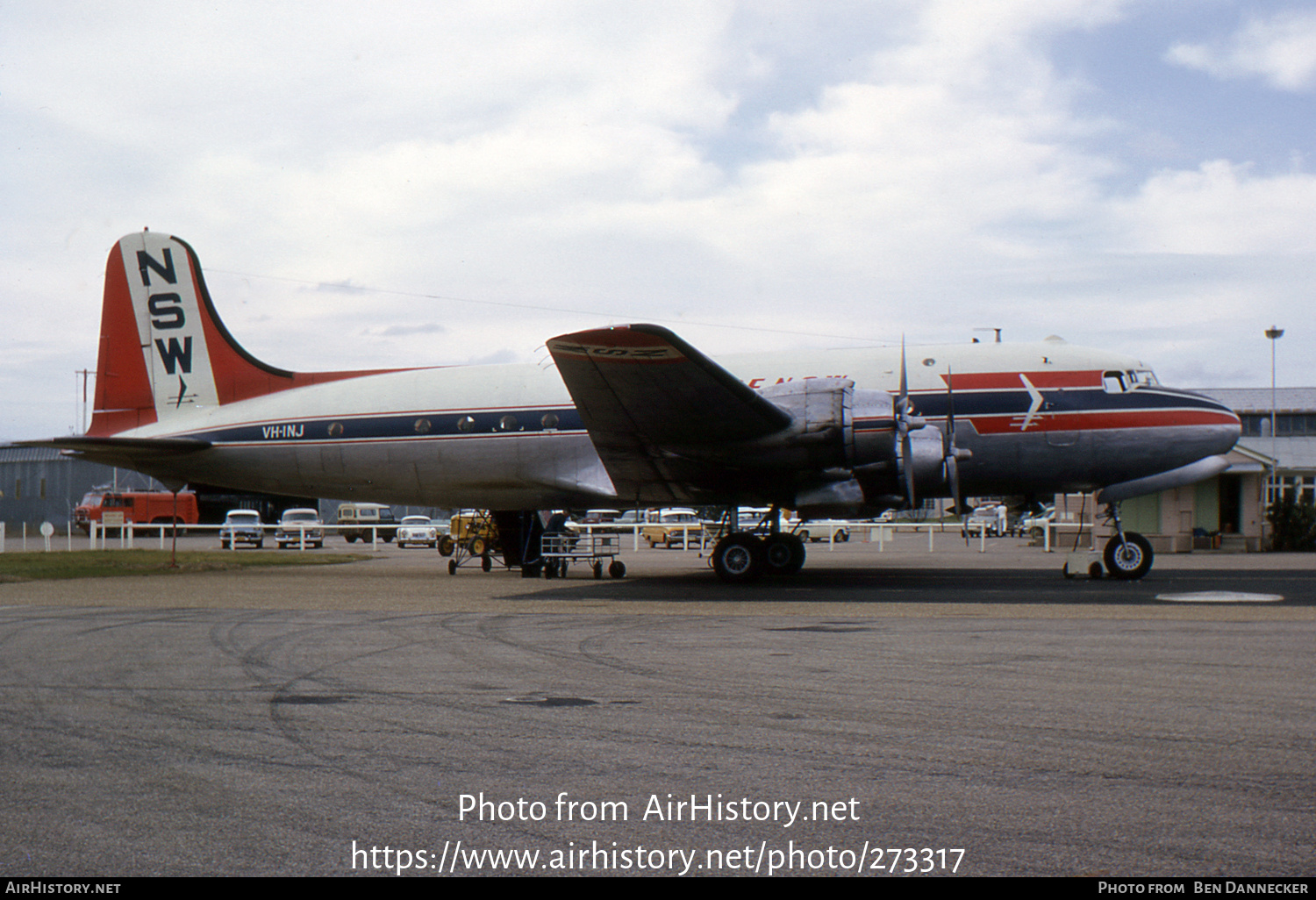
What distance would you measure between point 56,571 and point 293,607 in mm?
11621

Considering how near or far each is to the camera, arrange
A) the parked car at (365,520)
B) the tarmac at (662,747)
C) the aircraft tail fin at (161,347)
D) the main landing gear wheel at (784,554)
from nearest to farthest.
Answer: the tarmac at (662,747)
the main landing gear wheel at (784,554)
the aircraft tail fin at (161,347)
the parked car at (365,520)

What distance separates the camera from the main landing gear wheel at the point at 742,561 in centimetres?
1908

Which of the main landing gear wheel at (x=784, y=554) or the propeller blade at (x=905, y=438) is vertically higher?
the propeller blade at (x=905, y=438)

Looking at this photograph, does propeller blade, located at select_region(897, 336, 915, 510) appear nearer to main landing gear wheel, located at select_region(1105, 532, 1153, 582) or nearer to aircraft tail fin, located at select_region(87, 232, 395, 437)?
main landing gear wheel, located at select_region(1105, 532, 1153, 582)

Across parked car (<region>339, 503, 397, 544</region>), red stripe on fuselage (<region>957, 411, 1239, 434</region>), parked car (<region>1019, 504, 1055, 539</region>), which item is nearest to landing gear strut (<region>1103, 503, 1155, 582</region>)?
red stripe on fuselage (<region>957, 411, 1239, 434</region>)

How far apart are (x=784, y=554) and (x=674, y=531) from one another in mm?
25943

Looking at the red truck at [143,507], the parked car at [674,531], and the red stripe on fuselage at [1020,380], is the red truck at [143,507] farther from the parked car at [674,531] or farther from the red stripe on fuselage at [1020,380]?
the red stripe on fuselage at [1020,380]

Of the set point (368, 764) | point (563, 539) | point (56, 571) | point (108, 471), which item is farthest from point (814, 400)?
point (108, 471)

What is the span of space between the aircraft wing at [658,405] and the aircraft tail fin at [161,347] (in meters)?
9.84

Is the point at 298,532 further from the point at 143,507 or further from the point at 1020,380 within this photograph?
the point at 1020,380

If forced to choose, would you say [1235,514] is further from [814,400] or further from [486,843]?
[486,843]

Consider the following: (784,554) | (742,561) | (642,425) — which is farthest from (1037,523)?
(642,425)

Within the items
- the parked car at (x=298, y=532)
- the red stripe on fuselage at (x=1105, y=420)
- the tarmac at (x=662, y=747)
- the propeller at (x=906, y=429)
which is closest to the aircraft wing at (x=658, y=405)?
the propeller at (x=906, y=429)

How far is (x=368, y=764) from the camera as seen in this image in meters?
5.21
